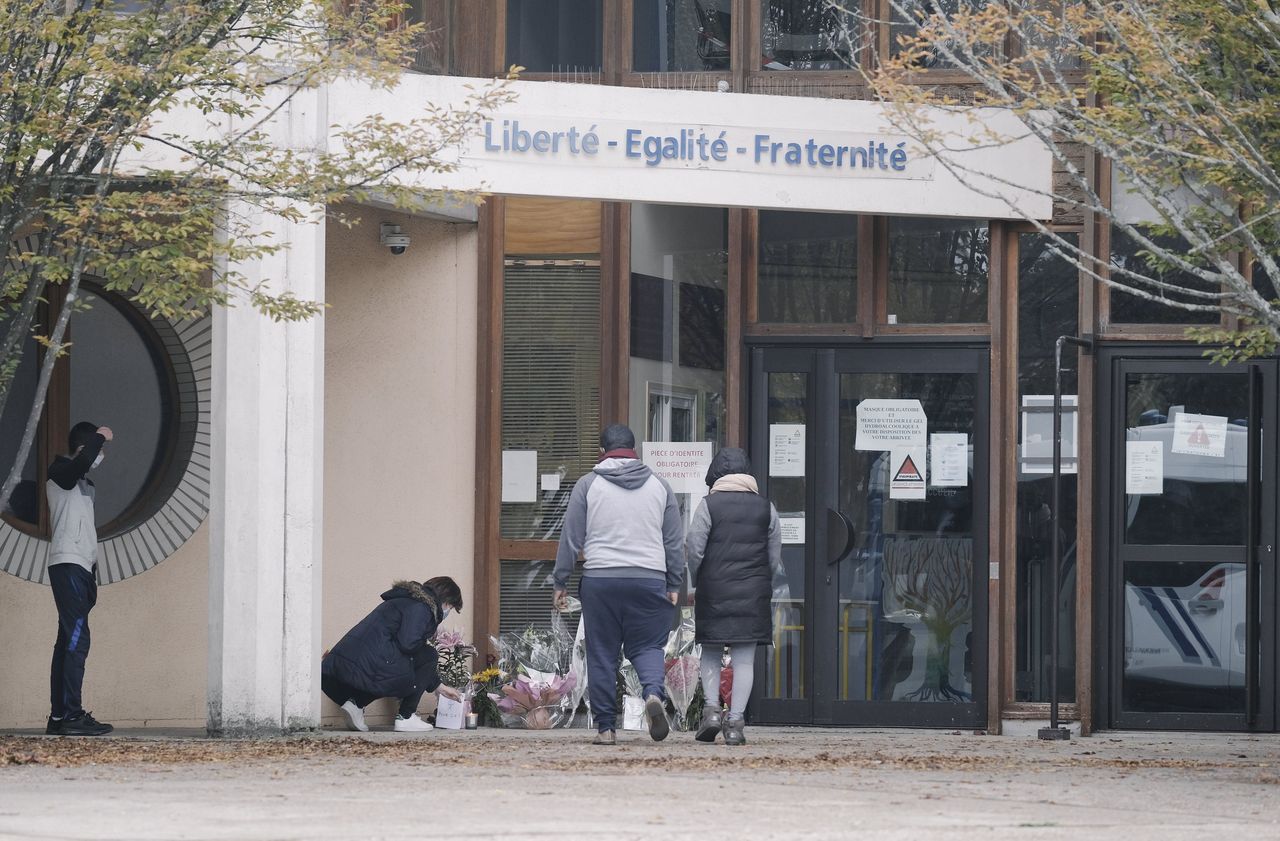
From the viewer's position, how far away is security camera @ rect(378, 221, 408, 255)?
12711mm

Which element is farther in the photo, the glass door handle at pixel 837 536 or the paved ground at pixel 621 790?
the glass door handle at pixel 837 536

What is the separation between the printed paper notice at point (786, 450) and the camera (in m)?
12.8

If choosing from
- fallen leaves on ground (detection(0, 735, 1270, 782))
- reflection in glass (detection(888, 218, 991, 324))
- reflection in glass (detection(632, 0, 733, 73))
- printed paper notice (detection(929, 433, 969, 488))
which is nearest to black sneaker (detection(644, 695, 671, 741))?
fallen leaves on ground (detection(0, 735, 1270, 782))

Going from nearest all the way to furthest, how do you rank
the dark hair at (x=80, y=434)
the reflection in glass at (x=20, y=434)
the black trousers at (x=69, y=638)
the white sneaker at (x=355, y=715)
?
the black trousers at (x=69, y=638) → the dark hair at (x=80, y=434) → the white sneaker at (x=355, y=715) → the reflection in glass at (x=20, y=434)

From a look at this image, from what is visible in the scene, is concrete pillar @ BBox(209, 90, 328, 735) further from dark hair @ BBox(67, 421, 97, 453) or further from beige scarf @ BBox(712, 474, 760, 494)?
beige scarf @ BBox(712, 474, 760, 494)

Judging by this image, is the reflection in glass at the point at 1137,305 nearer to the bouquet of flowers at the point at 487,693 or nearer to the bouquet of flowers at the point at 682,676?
the bouquet of flowers at the point at 682,676

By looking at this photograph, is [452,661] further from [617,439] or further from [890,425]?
[890,425]

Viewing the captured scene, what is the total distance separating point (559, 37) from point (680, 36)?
748 mm

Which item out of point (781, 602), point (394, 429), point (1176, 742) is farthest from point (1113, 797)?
point (394, 429)

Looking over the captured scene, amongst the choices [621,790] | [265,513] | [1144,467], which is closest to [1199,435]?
[1144,467]

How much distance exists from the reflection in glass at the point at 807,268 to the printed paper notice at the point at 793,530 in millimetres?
1221

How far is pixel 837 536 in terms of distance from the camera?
12703 mm

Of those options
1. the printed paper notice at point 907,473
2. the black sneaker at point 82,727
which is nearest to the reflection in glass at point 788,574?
the printed paper notice at point 907,473

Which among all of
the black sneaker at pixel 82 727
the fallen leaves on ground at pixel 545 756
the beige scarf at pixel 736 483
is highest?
the beige scarf at pixel 736 483
